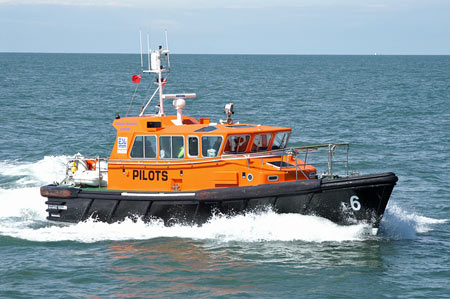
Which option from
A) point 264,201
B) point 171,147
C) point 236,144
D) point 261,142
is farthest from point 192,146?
point 264,201

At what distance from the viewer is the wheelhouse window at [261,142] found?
15.8 metres

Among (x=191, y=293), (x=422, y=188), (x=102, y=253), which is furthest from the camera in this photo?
(x=422, y=188)

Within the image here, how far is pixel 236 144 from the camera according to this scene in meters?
15.6

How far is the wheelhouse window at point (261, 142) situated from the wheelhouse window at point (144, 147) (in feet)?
7.75

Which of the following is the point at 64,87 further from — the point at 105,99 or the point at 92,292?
the point at 92,292

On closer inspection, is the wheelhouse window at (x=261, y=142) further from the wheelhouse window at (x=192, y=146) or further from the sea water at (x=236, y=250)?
the sea water at (x=236, y=250)

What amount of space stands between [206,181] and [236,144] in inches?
43.2

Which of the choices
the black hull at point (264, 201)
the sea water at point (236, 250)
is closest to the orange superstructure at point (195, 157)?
the black hull at point (264, 201)

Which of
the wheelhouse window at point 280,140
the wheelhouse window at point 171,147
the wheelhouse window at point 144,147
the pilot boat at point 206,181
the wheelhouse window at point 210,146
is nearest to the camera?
the pilot boat at point 206,181

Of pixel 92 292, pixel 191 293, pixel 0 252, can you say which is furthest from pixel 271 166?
pixel 0 252

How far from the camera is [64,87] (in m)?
62.1

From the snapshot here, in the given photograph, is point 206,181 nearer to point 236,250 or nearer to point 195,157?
point 195,157

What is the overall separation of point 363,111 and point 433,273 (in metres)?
28.7

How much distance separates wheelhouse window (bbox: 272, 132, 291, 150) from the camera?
16.2 m
